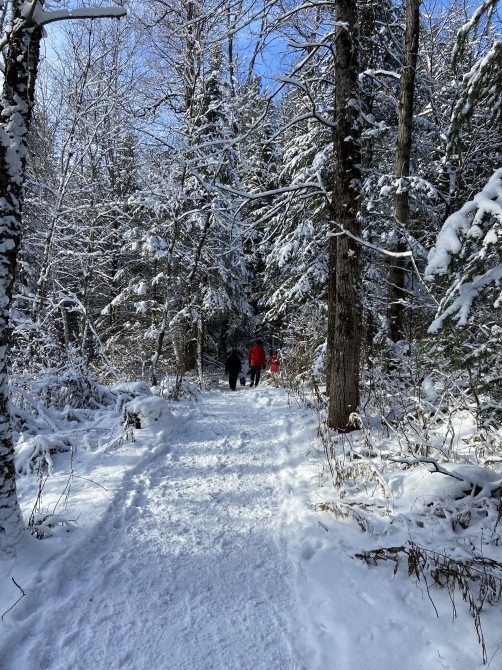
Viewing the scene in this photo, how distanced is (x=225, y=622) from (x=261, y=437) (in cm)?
396

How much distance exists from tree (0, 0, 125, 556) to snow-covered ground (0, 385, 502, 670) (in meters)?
0.46

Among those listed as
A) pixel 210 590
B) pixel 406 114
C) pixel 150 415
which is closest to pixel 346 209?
pixel 406 114

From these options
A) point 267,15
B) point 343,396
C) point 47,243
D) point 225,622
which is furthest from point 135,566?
point 47,243

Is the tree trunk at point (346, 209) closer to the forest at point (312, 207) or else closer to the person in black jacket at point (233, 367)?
the forest at point (312, 207)

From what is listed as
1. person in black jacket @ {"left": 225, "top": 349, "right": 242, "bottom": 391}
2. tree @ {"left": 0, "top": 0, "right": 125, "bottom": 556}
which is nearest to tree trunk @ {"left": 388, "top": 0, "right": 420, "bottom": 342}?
tree @ {"left": 0, "top": 0, "right": 125, "bottom": 556}

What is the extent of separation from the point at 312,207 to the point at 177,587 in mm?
10051

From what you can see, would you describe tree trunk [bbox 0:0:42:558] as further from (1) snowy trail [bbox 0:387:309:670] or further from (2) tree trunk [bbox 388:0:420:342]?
(2) tree trunk [bbox 388:0:420:342]

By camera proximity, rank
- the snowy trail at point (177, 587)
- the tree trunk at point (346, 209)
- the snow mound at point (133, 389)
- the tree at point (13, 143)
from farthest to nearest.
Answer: the snow mound at point (133, 389)
the tree trunk at point (346, 209)
the tree at point (13, 143)
the snowy trail at point (177, 587)

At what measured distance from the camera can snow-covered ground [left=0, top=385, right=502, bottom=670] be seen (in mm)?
2260

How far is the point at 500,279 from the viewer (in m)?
2.48

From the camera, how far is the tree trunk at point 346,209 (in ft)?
17.7

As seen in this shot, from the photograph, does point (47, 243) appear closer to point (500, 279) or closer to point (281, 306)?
point (281, 306)

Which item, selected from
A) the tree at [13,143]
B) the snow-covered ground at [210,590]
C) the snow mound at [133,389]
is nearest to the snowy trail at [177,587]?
the snow-covered ground at [210,590]

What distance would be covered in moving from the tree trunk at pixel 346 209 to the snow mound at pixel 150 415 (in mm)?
2678
